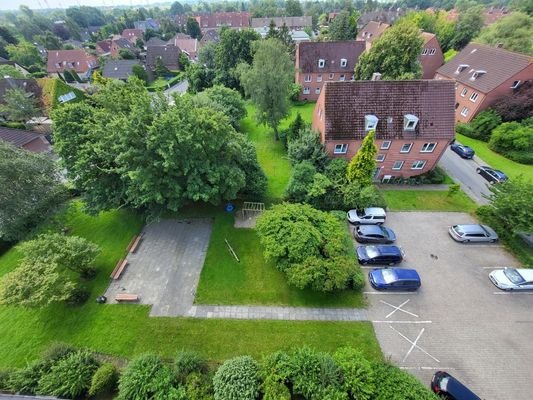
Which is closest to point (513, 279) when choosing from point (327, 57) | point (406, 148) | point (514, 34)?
point (406, 148)

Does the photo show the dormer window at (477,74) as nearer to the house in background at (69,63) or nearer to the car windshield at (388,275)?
the car windshield at (388,275)

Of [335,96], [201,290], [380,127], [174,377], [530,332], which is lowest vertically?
[530,332]

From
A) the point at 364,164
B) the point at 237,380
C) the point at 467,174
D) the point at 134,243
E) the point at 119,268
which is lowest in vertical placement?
the point at 467,174

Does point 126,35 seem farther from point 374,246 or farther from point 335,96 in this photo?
point 374,246

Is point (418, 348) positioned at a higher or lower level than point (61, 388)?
lower

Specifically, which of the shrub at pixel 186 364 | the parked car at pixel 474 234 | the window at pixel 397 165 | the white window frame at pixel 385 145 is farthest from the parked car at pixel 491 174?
the shrub at pixel 186 364

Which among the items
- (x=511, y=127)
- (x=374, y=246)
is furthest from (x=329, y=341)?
(x=511, y=127)

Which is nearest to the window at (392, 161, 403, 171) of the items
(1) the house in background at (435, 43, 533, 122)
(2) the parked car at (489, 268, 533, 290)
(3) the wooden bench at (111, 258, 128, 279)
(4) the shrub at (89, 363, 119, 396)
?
(2) the parked car at (489, 268, 533, 290)

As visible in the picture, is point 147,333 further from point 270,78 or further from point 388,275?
point 270,78
